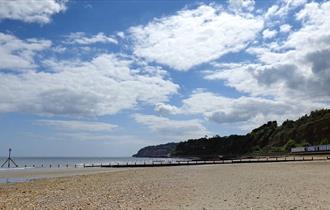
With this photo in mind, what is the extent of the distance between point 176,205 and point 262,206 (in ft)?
11.8

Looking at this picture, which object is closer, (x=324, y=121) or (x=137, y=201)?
(x=137, y=201)

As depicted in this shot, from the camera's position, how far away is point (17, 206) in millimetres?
18719

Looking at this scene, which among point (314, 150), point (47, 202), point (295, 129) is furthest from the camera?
point (295, 129)

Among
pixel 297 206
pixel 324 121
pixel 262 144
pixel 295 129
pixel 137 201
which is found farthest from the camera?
pixel 262 144

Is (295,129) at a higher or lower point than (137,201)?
higher

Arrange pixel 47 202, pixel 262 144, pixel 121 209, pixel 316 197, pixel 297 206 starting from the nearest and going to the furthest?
pixel 297 206 → pixel 121 209 → pixel 316 197 → pixel 47 202 → pixel 262 144

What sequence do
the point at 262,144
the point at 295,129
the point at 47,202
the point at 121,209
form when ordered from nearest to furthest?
the point at 121,209, the point at 47,202, the point at 295,129, the point at 262,144

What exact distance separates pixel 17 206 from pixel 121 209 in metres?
5.83

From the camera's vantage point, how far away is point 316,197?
17.6 metres

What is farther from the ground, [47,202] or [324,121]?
[324,121]

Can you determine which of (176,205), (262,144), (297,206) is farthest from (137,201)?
(262,144)

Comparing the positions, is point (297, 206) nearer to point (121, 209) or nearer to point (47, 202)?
point (121, 209)

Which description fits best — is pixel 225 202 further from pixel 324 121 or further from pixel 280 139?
pixel 280 139

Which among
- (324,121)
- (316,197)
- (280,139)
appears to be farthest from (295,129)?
(316,197)
